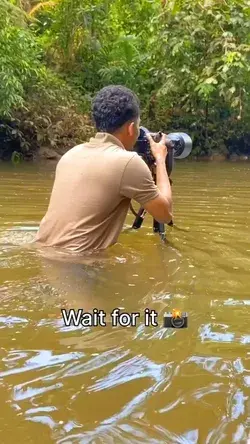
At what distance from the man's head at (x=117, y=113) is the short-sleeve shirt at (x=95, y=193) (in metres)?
0.06

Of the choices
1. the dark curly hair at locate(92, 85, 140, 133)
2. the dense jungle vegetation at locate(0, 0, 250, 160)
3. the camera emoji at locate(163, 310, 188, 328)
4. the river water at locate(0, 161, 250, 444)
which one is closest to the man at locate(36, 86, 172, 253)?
the dark curly hair at locate(92, 85, 140, 133)

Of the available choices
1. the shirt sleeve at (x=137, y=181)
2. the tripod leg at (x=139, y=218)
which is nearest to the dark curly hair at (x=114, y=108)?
the shirt sleeve at (x=137, y=181)

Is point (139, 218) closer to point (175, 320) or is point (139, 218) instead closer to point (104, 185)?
point (104, 185)

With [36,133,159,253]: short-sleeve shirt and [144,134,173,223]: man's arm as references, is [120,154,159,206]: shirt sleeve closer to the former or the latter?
[36,133,159,253]: short-sleeve shirt

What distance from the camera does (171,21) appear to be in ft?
45.7

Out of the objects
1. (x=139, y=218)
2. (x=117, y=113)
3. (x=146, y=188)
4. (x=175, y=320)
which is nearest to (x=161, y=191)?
(x=146, y=188)

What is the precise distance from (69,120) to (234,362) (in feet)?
43.9

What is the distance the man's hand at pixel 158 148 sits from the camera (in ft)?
13.2

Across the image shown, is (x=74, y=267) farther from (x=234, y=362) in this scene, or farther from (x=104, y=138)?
(x=234, y=362)

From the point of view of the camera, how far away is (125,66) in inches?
648

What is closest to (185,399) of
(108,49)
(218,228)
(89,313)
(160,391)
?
(160,391)

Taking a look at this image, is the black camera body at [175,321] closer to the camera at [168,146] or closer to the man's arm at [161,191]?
the man's arm at [161,191]

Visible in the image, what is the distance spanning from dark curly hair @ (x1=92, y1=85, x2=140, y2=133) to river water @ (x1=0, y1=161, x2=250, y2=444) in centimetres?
78

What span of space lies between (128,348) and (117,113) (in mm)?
1577
